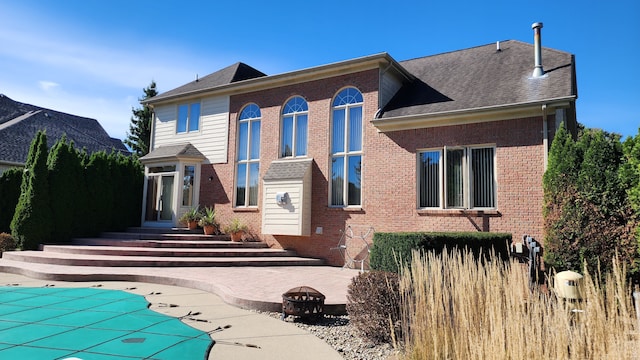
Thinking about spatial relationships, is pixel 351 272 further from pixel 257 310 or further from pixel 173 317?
pixel 173 317

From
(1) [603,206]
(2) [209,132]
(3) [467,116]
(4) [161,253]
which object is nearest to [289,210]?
(4) [161,253]

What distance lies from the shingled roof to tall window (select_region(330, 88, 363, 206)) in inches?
39.9

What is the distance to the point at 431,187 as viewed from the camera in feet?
36.6

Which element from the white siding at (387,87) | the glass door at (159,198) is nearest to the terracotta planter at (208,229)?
the glass door at (159,198)

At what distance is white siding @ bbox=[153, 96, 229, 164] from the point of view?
1518 cm

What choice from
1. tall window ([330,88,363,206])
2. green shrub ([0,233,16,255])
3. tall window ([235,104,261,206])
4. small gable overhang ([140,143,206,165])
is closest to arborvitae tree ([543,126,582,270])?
tall window ([330,88,363,206])

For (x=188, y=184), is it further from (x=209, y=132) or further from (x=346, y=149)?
(x=346, y=149)

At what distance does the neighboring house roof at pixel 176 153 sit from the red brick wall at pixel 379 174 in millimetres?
658

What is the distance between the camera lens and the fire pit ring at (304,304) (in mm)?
5539

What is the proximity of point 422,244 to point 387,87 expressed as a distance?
620 cm

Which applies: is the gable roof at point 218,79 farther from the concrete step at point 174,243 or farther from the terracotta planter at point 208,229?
the concrete step at point 174,243

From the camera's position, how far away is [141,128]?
32375 mm

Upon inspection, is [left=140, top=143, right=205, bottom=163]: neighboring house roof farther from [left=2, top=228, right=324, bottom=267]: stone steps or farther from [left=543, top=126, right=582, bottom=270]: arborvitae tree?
[left=543, top=126, right=582, bottom=270]: arborvitae tree

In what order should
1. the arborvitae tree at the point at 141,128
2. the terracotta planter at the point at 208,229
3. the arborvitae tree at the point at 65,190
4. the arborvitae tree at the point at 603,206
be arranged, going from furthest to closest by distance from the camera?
the arborvitae tree at the point at 141,128 < the terracotta planter at the point at 208,229 < the arborvitae tree at the point at 65,190 < the arborvitae tree at the point at 603,206
